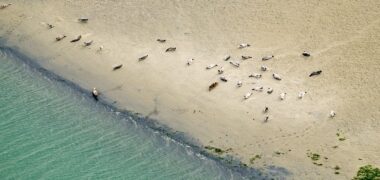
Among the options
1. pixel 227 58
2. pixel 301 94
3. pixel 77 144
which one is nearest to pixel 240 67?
pixel 227 58

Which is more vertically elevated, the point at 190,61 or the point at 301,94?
the point at 301,94

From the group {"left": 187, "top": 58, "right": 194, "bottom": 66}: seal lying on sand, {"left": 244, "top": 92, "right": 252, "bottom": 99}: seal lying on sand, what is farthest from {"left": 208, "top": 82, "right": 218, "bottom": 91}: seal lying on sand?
{"left": 187, "top": 58, "right": 194, "bottom": 66}: seal lying on sand

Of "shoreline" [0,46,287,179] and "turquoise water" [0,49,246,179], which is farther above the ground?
"shoreline" [0,46,287,179]

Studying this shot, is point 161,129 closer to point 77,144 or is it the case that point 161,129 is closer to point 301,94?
point 77,144

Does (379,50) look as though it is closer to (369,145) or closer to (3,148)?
(369,145)

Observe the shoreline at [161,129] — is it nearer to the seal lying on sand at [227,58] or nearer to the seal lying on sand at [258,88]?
the seal lying on sand at [258,88]

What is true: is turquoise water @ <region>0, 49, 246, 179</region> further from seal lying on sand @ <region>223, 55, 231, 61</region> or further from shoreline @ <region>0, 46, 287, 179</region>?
seal lying on sand @ <region>223, 55, 231, 61</region>
